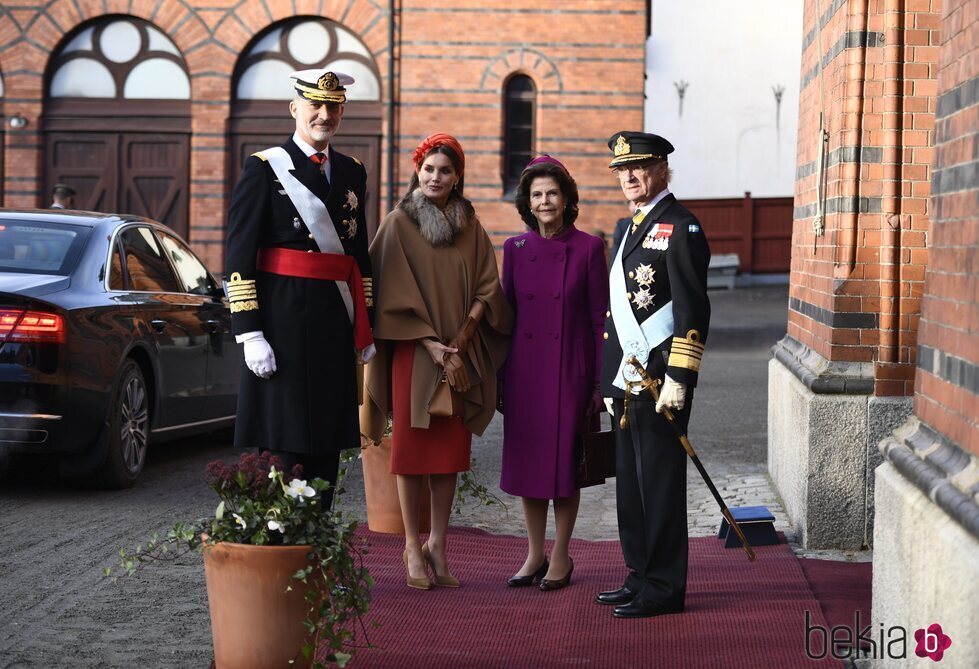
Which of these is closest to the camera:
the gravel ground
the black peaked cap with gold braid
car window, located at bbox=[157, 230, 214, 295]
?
the gravel ground

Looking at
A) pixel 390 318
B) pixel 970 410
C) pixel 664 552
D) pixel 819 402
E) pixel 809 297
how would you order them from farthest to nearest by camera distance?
pixel 809 297 < pixel 819 402 < pixel 390 318 < pixel 664 552 < pixel 970 410

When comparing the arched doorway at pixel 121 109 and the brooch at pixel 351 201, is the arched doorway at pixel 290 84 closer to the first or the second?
the arched doorway at pixel 121 109

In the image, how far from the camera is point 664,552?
17.5 feet

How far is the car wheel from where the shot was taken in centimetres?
805

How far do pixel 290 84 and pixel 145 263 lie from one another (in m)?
16.1

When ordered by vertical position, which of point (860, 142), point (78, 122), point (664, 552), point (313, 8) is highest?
point (313, 8)

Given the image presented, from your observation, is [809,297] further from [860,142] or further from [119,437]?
[119,437]

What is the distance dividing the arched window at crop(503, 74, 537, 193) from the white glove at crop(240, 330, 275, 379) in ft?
63.5

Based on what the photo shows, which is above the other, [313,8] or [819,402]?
[313,8]

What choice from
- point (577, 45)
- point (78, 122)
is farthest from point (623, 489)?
point (78, 122)

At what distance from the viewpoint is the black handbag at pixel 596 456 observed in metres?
5.73

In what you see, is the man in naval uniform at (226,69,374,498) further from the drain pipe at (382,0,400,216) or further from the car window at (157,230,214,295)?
the drain pipe at (382,0,400,216)

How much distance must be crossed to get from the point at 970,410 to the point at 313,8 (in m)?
21.8

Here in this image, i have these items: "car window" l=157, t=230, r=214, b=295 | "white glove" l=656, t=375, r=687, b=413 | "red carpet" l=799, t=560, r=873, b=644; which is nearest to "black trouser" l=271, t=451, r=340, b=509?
"white glove" l=656, t=375, r=687, b=413
